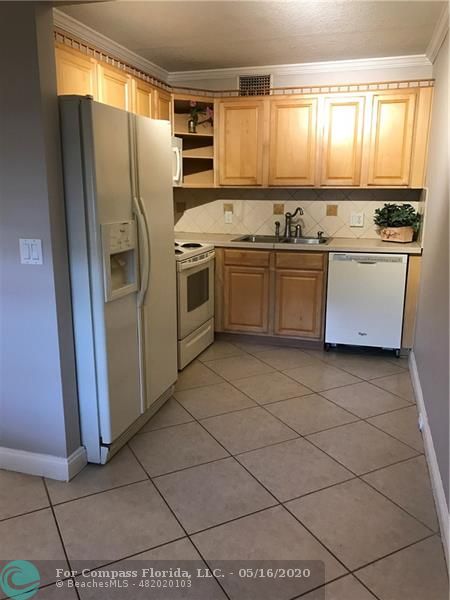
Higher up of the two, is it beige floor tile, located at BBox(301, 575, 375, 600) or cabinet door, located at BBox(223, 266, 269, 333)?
cabinet door, located at BBox(223, 266, 269, 333)

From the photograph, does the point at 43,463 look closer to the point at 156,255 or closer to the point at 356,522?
the point at 156,255

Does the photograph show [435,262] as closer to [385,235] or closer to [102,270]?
[385,235]

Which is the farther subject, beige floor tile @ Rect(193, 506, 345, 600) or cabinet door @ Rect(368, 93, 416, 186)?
cabinet door @ Rect(368, 93, 416, 186)

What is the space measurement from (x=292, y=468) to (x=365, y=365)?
1668 mm

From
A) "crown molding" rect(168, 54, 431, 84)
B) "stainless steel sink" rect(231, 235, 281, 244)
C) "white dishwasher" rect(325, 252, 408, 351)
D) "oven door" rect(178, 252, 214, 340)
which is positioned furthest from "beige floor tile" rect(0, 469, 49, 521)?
"crown molding" rect(168, 54, 431, 84)

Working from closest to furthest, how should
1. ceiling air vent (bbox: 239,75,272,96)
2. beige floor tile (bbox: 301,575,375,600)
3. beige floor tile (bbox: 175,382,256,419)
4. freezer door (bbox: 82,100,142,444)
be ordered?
1. beige floor tile (bbox: 301,575,375,600)
2. freezer door (bbox: 82,100,142,444)
3. beige floor tile (bbox: 175,382,256,419)
4. ceiling air vent (bbox: 239,75,272,96)

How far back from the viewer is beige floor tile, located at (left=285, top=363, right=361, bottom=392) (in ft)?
11.4

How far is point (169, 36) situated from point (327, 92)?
1.44 m

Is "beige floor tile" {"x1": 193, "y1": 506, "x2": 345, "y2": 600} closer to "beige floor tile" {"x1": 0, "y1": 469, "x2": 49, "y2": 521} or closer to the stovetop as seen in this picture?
"beige floor tile" {"x1": 0, "y1": 469, "x2": 49, "y2": 521}

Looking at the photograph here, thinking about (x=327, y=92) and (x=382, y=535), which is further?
(x=327, y=92)

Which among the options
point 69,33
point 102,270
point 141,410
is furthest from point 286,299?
point 69,33

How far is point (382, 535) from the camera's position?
1971 millimetres

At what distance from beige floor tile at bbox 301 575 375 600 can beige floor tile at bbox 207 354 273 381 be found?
76.6 inches

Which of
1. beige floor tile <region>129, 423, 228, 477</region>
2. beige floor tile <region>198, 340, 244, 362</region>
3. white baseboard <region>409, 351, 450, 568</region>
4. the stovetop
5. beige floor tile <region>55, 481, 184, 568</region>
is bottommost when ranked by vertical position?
beige floor tile <region>55, 481, 184, 568</region>
